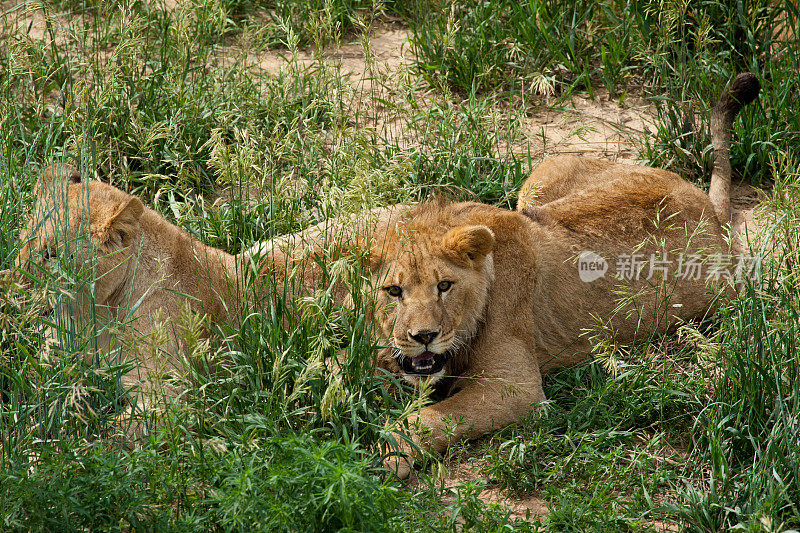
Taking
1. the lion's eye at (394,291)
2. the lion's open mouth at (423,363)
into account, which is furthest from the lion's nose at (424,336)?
the lion's eye at (394,291)

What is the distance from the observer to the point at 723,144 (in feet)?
20.4

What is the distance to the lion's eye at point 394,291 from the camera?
185 inches

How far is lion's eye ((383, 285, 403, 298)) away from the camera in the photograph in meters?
4.70

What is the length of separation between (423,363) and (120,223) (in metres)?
1.69

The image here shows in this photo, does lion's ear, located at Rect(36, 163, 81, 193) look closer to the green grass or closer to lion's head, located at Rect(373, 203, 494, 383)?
the green grass

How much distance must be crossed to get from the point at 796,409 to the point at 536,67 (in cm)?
417

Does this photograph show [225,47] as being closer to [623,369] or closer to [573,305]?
[573,305]

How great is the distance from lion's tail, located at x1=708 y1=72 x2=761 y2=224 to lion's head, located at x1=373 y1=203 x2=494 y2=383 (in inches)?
81.1

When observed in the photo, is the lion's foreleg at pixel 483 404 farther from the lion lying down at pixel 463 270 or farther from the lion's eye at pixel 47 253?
the lion's eye at pixel 47 253

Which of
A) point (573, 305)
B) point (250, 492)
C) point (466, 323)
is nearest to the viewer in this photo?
point (250, 492)

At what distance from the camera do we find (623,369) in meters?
5.11

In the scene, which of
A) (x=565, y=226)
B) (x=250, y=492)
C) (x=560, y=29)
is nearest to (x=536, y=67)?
(x=560, y=29)

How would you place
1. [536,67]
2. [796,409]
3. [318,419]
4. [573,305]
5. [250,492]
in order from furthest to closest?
[536,67]
[573,305]
[318,419]
[796,409]
[250,492]

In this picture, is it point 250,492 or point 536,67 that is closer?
point 250,492
